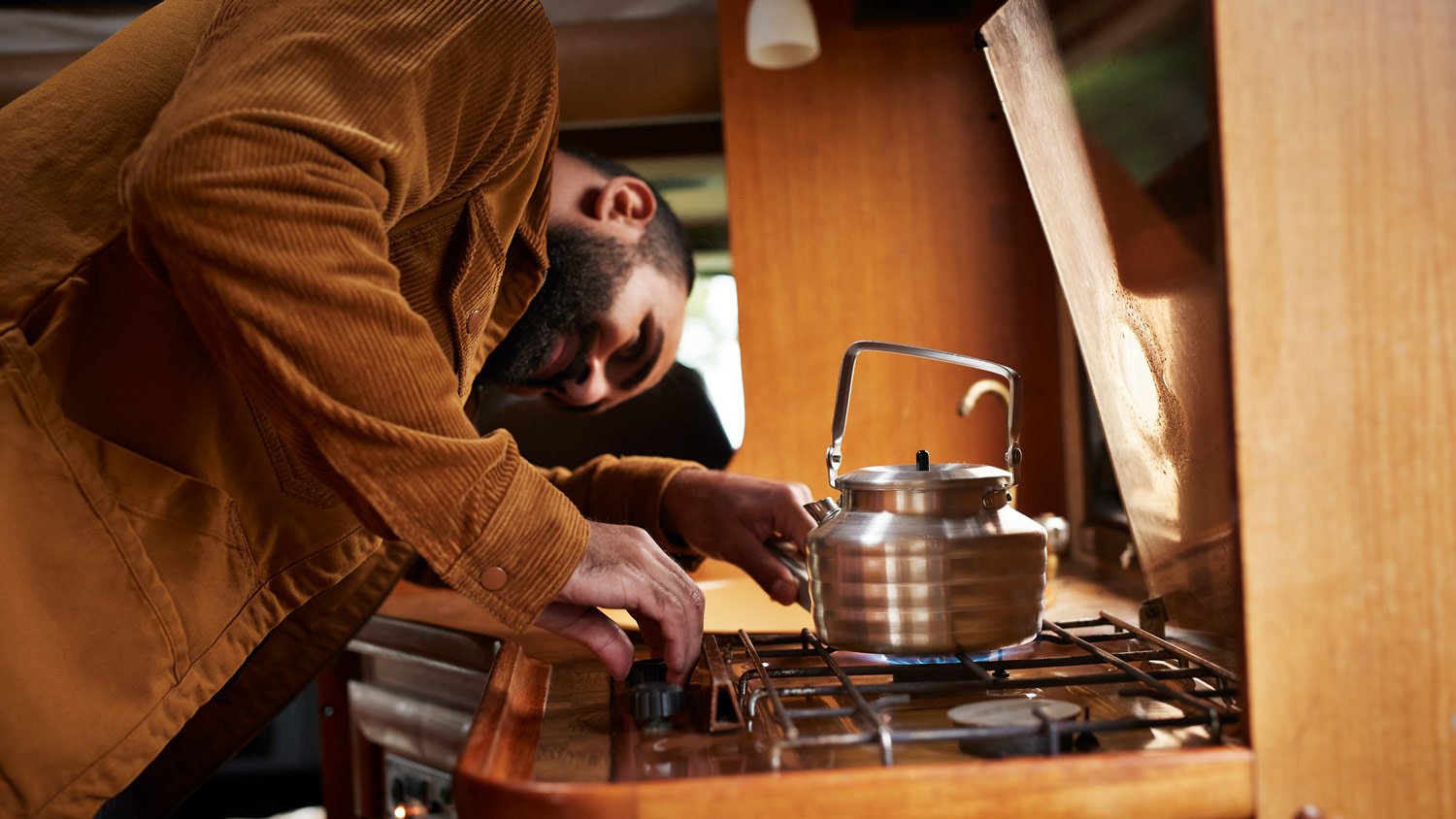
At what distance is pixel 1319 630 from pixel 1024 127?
2.27 ft

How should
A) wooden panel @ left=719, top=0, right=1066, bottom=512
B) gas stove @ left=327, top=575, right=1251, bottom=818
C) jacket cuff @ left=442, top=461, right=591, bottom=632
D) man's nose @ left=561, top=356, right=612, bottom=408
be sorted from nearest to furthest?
gas stove @ left=327, top=575, right=1251, bottom=818 < jacket cuff @ left=442, top=461, right=591, bottom=632 < man's nose @ left=561, top=356, right=612, bottom=408 < wooden panel @ left=719, top=0, right=1066, bottom=512

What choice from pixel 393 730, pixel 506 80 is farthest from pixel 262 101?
pixel 393 730

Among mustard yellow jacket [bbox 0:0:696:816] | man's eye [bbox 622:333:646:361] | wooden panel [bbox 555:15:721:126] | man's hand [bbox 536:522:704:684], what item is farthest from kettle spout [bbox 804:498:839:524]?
wooden panel [bbox 555:15:721:126]

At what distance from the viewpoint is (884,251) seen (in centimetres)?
204

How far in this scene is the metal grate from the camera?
2.14ft

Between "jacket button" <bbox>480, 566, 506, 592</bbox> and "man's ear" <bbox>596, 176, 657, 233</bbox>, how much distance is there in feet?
3.07

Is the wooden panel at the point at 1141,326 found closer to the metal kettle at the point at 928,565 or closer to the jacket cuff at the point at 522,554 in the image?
the metal kettle at the point at 928,565

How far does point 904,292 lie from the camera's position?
2.03 meters

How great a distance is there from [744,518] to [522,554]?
590 millimetres

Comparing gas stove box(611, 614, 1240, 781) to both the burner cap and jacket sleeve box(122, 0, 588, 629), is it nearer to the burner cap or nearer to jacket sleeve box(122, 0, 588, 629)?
the burner cap

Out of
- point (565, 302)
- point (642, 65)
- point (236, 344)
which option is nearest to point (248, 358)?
point (236, 344)

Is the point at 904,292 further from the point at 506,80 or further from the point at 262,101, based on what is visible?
the point at 262,101

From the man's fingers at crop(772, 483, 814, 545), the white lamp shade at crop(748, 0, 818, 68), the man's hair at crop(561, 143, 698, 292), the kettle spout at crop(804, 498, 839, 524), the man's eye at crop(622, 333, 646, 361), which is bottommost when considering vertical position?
the man's fingers at crop(772, 483, 814, 545)

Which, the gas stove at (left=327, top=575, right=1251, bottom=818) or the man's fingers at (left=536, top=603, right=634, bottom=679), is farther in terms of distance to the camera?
the man's fingers at (left=536, top=603, right=634, bottom=679)
